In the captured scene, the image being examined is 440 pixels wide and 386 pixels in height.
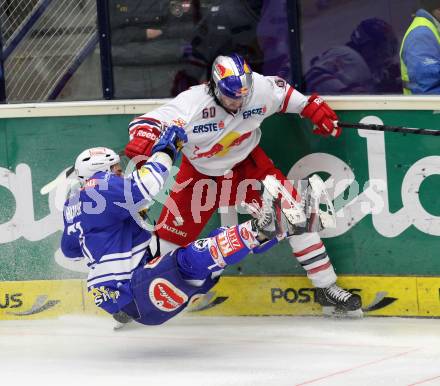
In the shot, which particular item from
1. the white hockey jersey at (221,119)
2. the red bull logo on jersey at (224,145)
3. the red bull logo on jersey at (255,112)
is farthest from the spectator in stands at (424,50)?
the red bull logo on jersey at (224,145)

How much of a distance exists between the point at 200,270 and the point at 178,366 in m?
0.45

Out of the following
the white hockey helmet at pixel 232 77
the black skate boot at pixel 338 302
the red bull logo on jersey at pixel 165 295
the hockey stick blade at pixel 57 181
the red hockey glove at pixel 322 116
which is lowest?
the black skate boot at pixel 338 302

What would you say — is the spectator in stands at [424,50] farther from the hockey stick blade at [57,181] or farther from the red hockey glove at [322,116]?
the hockey stick blade at [57,181]

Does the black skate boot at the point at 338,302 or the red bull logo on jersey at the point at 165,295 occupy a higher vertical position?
the red bull logo on jersey at the point at 165,295

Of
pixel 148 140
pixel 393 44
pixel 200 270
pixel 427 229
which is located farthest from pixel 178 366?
pixel 393 44

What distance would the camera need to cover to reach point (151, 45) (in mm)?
6043

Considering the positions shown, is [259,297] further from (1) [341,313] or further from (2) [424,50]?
(2) [424,50]

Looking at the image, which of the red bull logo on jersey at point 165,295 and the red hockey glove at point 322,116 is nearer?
the red bull logo on jersey at point 165,295

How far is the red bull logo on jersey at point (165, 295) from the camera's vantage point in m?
5.28

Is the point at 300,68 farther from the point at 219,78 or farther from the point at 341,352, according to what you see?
the point at 341,352

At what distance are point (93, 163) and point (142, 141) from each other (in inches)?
10.5

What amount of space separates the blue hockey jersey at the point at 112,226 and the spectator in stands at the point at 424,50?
4.58 ft

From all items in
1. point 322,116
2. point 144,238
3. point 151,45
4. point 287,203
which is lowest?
point 144,238

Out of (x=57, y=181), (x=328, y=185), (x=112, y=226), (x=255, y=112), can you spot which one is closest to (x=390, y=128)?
(x=328, y=185)
